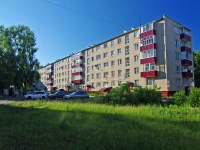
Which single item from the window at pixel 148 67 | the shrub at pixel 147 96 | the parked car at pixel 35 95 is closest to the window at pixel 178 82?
the window at pixel 148 67

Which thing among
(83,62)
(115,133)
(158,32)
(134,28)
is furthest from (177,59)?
(115,133)

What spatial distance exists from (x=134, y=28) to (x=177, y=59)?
43.7 feet

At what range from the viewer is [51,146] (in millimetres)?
5555

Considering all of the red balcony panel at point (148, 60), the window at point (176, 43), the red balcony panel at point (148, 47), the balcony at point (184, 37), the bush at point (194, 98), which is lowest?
the bush at point (194, 98)

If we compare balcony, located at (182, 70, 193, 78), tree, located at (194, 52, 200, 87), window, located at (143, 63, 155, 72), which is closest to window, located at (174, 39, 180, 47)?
balcony, located at (182, 70, 193, 78)

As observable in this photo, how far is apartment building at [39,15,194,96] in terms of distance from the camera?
41438 millimetres

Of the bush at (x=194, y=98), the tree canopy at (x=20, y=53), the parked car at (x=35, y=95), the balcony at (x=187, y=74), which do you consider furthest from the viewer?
the tree canopy at (x=20, y=53)

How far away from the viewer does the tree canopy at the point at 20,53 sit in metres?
51.5

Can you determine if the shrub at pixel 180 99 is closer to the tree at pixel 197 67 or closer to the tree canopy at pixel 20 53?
the tree canopy at pixel 20 53

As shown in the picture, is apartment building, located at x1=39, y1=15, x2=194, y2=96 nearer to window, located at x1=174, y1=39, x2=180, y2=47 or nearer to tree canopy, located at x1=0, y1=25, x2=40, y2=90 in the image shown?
window, located at x1=174, y1=39, x2=180, y2=47

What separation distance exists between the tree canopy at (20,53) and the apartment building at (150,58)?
17.7 meters

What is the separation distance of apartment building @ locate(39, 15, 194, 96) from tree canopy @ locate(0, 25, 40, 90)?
17.7 meters

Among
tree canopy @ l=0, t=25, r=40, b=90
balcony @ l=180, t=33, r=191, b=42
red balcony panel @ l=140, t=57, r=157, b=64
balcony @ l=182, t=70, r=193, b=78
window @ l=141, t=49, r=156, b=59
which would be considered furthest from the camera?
tree canopy @ l=0, t=25, r=40, b=90

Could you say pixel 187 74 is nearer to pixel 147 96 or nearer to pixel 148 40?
pixel 148 40
